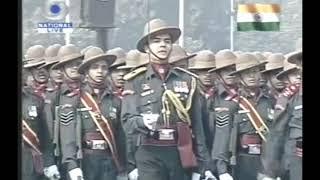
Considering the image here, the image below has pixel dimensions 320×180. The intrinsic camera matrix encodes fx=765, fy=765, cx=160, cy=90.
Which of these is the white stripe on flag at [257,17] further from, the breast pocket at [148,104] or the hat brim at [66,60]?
the hat brim at [66,60]

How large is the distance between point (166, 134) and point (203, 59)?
61cm

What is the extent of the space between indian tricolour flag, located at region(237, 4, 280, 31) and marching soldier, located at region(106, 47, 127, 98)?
0.88 metres

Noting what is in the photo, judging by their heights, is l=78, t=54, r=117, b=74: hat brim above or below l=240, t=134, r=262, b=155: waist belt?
above

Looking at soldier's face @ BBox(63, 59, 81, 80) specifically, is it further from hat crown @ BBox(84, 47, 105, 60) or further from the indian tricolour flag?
the indian tricolour flag

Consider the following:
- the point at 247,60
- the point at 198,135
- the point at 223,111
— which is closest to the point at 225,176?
the point at 198,135

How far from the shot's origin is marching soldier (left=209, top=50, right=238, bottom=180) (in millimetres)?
5539

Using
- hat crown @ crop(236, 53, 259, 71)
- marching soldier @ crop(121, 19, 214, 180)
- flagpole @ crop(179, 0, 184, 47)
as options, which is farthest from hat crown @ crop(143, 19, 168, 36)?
hat crown @ crop(236, 53, 259, 71)

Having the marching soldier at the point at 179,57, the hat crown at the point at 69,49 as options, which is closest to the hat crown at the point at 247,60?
the marching soldier at the point at 179,57

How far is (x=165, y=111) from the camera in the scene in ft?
18.3

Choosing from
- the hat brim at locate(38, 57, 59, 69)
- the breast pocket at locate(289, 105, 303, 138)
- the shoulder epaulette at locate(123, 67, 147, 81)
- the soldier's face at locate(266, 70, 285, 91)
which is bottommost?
the breast pocket at locate(289, 105, 303, 138)

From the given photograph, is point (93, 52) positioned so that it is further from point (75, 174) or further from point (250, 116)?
point (250, 116)

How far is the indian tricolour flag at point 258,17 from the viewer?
5.48 meters
